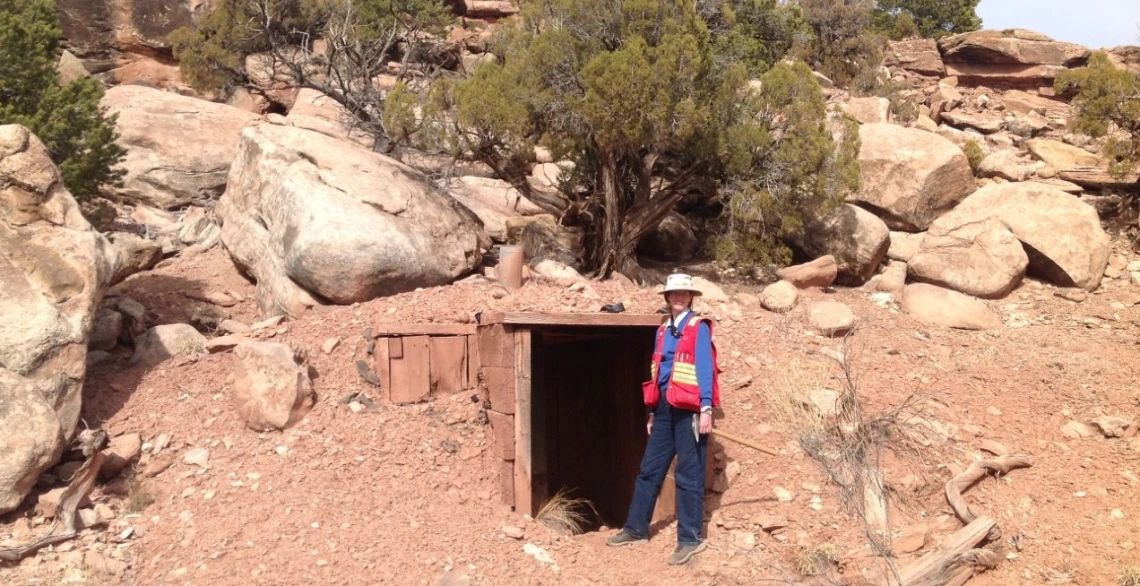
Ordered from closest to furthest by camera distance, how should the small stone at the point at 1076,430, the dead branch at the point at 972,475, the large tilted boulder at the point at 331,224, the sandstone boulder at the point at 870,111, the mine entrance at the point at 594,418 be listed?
the dead branch at the point at 972,475
the small stone at the point at 1076,430
the mine entrance at the point at 594,418
the large tilted boulder at the point at 331,224
the sandstone boulder at the point at 870,111

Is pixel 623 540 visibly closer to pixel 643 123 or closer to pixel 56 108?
pixel 643 123

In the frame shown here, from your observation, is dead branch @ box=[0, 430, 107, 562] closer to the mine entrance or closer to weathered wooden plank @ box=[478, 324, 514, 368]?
weathered wooden plank @ box=[478, 324, 514, 368]

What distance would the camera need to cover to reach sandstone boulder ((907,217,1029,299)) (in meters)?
9.34

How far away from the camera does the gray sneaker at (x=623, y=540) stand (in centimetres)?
558

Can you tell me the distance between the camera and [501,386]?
5902mm

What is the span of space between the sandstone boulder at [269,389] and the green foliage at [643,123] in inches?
163

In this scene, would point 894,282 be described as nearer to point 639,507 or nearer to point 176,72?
point 639,507

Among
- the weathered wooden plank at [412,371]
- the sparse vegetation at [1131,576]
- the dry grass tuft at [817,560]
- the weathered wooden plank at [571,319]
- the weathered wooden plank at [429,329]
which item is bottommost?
the dry grass tuft at [817,560]

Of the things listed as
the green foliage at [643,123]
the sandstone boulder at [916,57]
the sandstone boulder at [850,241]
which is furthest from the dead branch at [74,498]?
the sandstone boulder at [916,57]

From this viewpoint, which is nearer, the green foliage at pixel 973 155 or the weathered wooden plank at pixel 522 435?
the weathered wooden plank at pixel 522 435

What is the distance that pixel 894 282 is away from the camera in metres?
9.71

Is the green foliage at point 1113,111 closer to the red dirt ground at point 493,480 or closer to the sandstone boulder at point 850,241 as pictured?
the sandstone boulder at point 850,241

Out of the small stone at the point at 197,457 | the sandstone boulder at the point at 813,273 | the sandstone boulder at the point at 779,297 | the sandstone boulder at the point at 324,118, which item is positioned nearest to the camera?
the small stone at the point at 197,457

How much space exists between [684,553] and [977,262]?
5719mm
